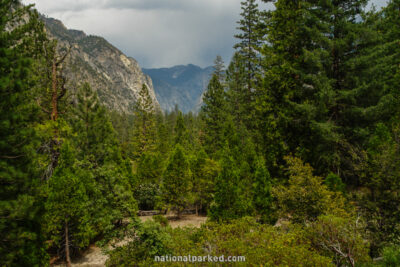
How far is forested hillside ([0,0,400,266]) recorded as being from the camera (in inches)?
292

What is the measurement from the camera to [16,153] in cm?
753

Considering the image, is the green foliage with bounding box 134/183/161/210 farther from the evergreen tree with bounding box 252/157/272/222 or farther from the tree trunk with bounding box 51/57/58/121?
the tree trunk with bounding box 51/57/58/121

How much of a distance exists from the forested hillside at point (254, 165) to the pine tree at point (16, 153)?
4cm

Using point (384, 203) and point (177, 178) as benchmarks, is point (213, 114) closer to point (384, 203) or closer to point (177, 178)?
point (177, 178)

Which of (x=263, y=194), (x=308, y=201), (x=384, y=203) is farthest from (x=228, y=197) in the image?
(x=384, y=203)

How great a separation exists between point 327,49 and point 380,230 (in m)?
12.2

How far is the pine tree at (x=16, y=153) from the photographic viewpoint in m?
6.81

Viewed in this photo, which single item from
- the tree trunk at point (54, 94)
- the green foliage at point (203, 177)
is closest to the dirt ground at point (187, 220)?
the green foliage at point (203, 177)

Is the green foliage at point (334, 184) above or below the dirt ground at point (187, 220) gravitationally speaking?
above

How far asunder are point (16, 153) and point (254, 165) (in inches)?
563

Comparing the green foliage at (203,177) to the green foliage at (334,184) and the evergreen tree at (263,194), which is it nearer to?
the evergreen tree at (263,194)

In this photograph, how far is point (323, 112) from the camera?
14703 mm

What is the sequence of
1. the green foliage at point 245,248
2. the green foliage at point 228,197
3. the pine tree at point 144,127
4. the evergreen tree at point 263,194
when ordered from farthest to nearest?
the pine tree at point 144,127
the evergreen tree at point 263,194
the green foliage at point 228,197
the green foliage at point 245,248

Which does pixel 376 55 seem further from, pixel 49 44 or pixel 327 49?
pixel 49 44
